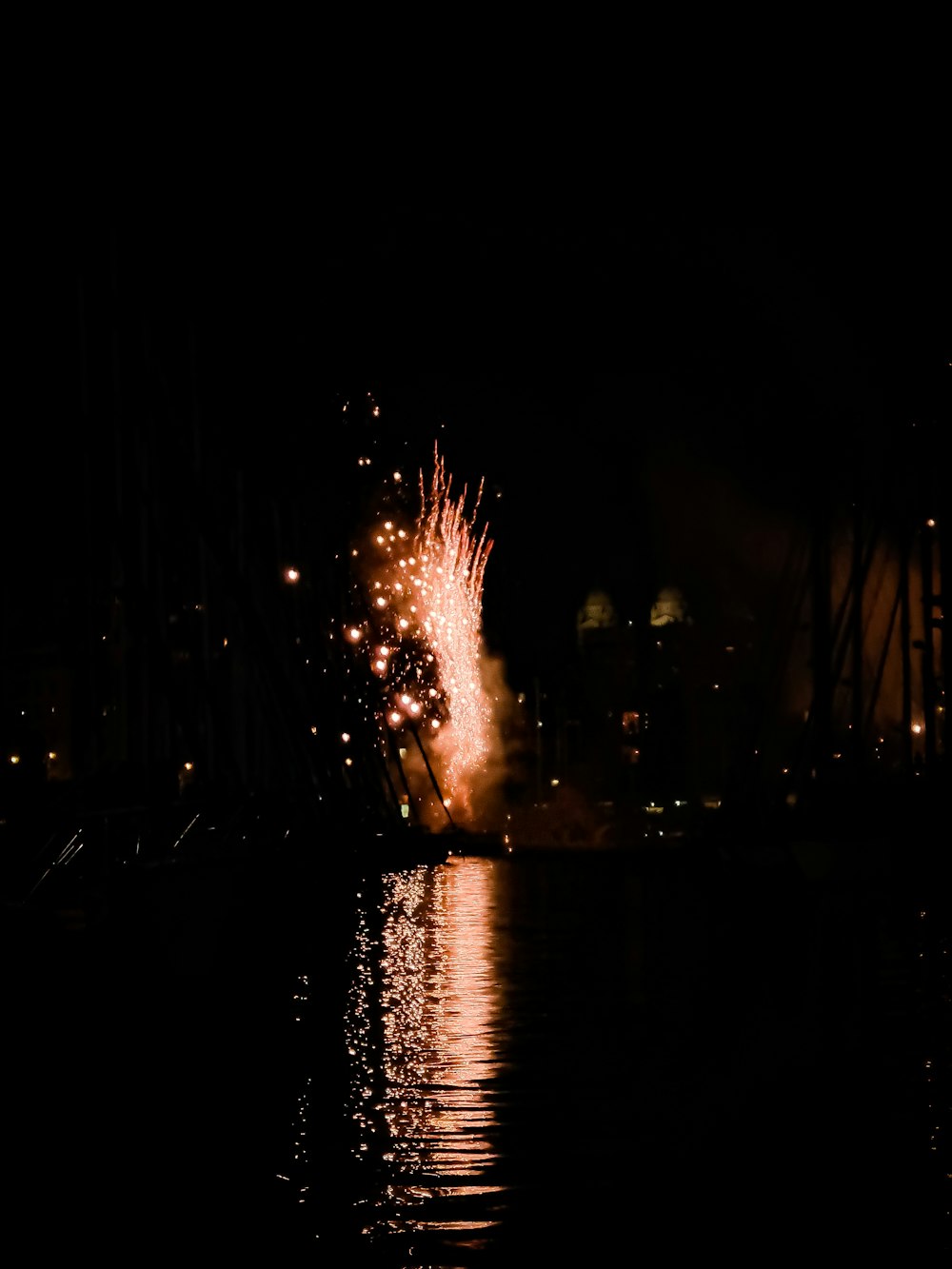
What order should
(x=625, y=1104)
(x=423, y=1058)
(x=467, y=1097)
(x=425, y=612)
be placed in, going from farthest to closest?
1. (x=425, y=612)
2. (x=423, y=1058)
3. (x=467, y=1097)
4. (x=625, y=1104)

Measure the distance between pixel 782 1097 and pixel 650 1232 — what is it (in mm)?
3274

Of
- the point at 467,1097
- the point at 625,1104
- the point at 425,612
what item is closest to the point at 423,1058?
the point at 467,1097

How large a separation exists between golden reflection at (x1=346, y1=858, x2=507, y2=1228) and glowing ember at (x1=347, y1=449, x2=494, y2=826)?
23.1 meters

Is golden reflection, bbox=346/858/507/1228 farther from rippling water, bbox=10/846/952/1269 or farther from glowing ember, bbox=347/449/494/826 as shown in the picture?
glowing ember, bbox=347/449/494/826

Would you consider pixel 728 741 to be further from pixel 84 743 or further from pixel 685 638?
pixel 84 743

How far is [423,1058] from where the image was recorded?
11.9 metres

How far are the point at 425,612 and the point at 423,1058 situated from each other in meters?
36.1

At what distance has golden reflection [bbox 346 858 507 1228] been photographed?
8375 mm

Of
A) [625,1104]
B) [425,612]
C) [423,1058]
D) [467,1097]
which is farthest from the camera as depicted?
[425,612]

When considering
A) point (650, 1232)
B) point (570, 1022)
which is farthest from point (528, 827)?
point (650, 1232)

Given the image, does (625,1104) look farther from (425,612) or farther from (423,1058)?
(425,612)

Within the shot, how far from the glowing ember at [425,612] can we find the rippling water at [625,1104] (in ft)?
84.7

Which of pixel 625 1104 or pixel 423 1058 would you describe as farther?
pixel 423 1058

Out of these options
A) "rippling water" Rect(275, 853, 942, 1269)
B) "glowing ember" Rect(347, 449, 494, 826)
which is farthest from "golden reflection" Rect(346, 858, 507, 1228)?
"glowing ember" Rect(347, 449, 494, 826)
